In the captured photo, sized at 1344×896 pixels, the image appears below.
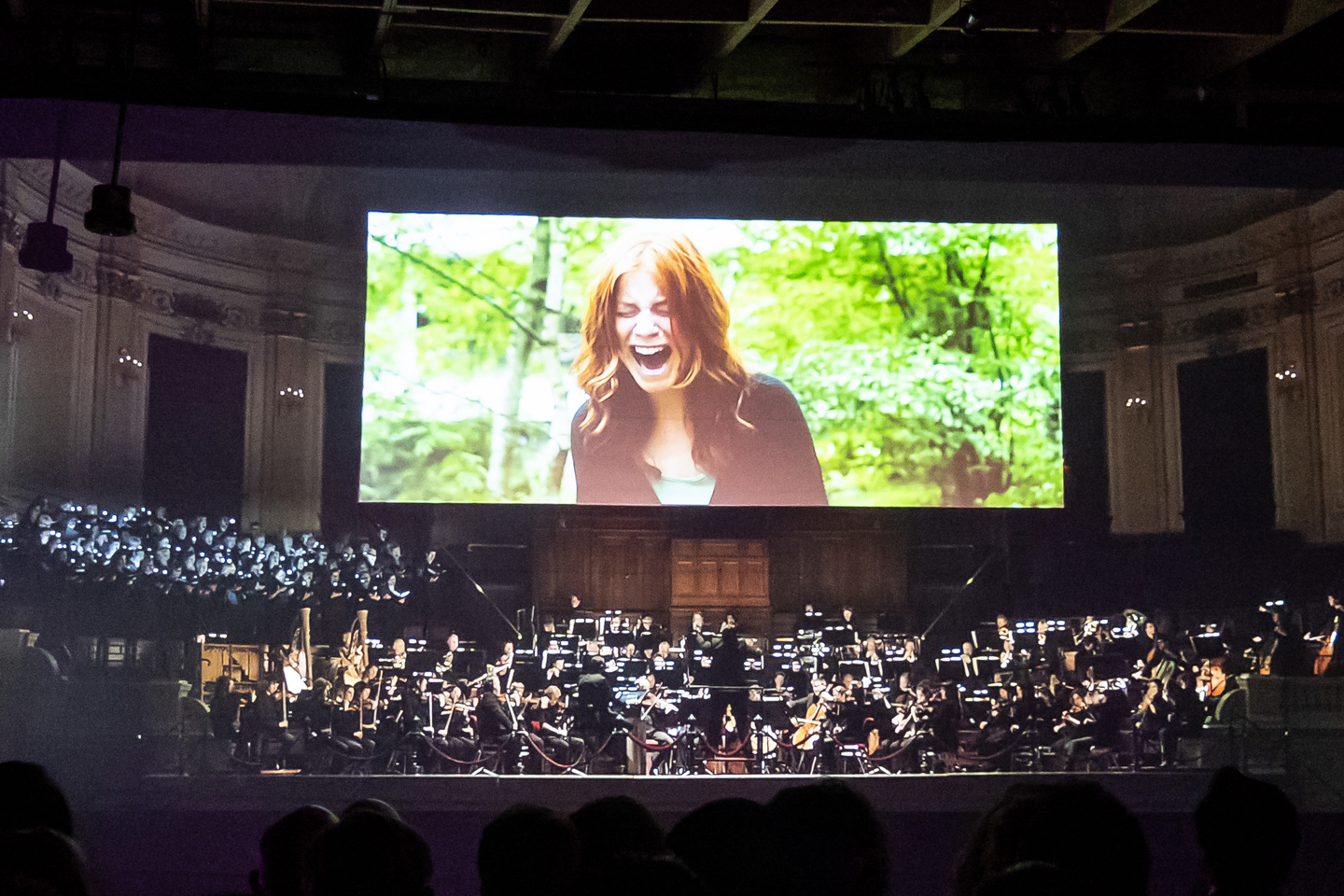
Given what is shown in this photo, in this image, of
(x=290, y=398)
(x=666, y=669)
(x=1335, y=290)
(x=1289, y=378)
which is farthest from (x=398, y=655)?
(x=1335, y=290)

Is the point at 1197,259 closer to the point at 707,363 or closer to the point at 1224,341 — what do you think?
the point at 1224,341

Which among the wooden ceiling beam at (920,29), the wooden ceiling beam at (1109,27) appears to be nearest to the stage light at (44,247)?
the wooden ceiling beam at (920,29)

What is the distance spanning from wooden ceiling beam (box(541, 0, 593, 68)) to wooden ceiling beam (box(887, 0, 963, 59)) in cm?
197

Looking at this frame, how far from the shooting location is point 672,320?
840 centimetres

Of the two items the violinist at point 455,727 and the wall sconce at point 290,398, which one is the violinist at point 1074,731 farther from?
the wall sconce at point 290,398

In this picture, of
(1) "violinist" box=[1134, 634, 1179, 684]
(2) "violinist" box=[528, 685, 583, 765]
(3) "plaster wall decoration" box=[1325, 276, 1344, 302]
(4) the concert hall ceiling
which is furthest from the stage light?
(3) "plaster wall decoration" box=[1325, 276, 1344, 302]

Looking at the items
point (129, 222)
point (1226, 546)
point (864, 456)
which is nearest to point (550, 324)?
point (864, 456)

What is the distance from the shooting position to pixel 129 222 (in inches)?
249

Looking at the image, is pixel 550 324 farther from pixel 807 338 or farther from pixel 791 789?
pixel 791 789

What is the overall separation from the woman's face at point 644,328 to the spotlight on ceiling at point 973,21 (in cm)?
252

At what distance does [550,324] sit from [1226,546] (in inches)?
200

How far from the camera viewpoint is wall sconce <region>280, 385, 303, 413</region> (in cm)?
886

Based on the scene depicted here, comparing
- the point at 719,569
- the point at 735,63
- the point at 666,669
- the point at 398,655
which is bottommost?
the point at 666,669

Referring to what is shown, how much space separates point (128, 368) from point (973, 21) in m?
5.95
